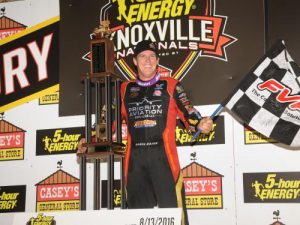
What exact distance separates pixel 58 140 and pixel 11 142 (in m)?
0.49

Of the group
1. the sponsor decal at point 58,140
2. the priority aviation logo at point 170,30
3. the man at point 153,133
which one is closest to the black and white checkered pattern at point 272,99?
the man at point 153,133

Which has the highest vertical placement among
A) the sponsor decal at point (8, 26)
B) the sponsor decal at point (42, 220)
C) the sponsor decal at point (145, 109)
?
the sponsor decal at point (8, 26)

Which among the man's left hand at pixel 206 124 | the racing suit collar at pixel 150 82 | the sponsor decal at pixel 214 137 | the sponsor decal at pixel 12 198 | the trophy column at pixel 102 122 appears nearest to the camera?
the man's left hand at pixel 206 124

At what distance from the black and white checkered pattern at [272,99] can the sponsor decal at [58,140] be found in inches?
61.4

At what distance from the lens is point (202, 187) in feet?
12.9

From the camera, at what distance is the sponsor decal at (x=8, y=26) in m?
4.72

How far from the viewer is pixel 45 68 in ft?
15.0

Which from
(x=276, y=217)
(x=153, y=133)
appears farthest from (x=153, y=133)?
(x=276, y=217)

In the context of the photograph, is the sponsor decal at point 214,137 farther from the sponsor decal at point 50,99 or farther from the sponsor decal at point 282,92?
the sponsor decal at point 50,99

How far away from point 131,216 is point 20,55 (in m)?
2.53

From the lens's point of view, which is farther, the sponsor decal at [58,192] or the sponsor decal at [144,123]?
the sponsor decal at [58,192]

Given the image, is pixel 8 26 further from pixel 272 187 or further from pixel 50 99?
pixel 272 187

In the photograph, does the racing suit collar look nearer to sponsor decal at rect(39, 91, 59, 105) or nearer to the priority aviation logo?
the priority aviation logo

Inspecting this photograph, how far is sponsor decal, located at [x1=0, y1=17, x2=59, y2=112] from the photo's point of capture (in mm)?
4547
